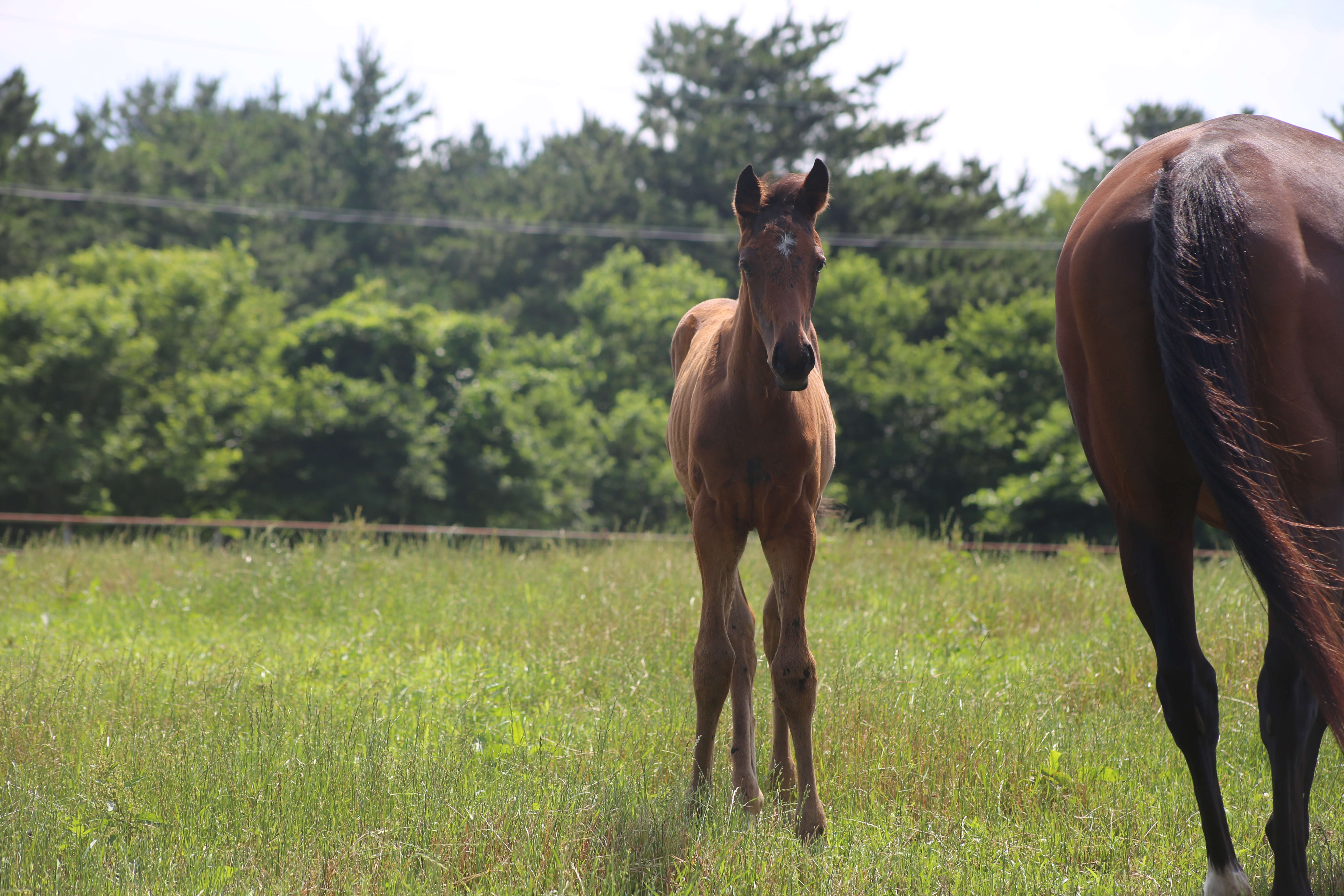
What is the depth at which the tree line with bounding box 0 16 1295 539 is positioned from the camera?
21297 mm

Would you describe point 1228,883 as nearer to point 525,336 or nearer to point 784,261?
point 784,261

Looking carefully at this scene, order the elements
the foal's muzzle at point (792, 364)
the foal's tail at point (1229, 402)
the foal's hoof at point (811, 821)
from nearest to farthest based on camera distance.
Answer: the foal's tail at point (1229, 402)
the foal's muzzle at point (792, 364)
the foal's hoof at point (811, 821)

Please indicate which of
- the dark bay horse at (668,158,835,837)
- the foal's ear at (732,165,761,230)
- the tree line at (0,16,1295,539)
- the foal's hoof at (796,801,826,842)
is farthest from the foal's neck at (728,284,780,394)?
the tree line at (0,16,1295,539)

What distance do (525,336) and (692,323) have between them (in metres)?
24.9

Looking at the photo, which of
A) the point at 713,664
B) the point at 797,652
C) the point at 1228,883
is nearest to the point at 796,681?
the point at 797,652

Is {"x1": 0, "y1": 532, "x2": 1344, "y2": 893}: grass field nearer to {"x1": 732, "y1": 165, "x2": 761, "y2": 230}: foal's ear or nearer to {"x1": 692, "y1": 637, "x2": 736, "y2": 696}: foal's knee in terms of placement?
{"x1": 692, "y1": 637, "x2": 736, "y2": 696}: foal's knee

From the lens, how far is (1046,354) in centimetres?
2244

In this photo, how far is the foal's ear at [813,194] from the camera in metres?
3.44

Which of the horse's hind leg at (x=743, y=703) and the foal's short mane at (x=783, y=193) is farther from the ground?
the foal's short mane at (x=783, y=193)

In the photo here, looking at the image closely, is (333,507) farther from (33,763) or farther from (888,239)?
(33,763)

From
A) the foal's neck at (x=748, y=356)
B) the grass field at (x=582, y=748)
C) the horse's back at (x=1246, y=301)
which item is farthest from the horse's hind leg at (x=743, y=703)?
the horse's back at (x=1246, y=301)

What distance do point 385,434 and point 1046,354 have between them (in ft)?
51.6

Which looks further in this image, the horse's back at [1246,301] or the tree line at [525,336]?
the tree line at [525,336]

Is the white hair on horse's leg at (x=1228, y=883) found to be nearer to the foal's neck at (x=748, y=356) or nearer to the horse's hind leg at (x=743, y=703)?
the horse's hind leg at (x=743, y=703)
